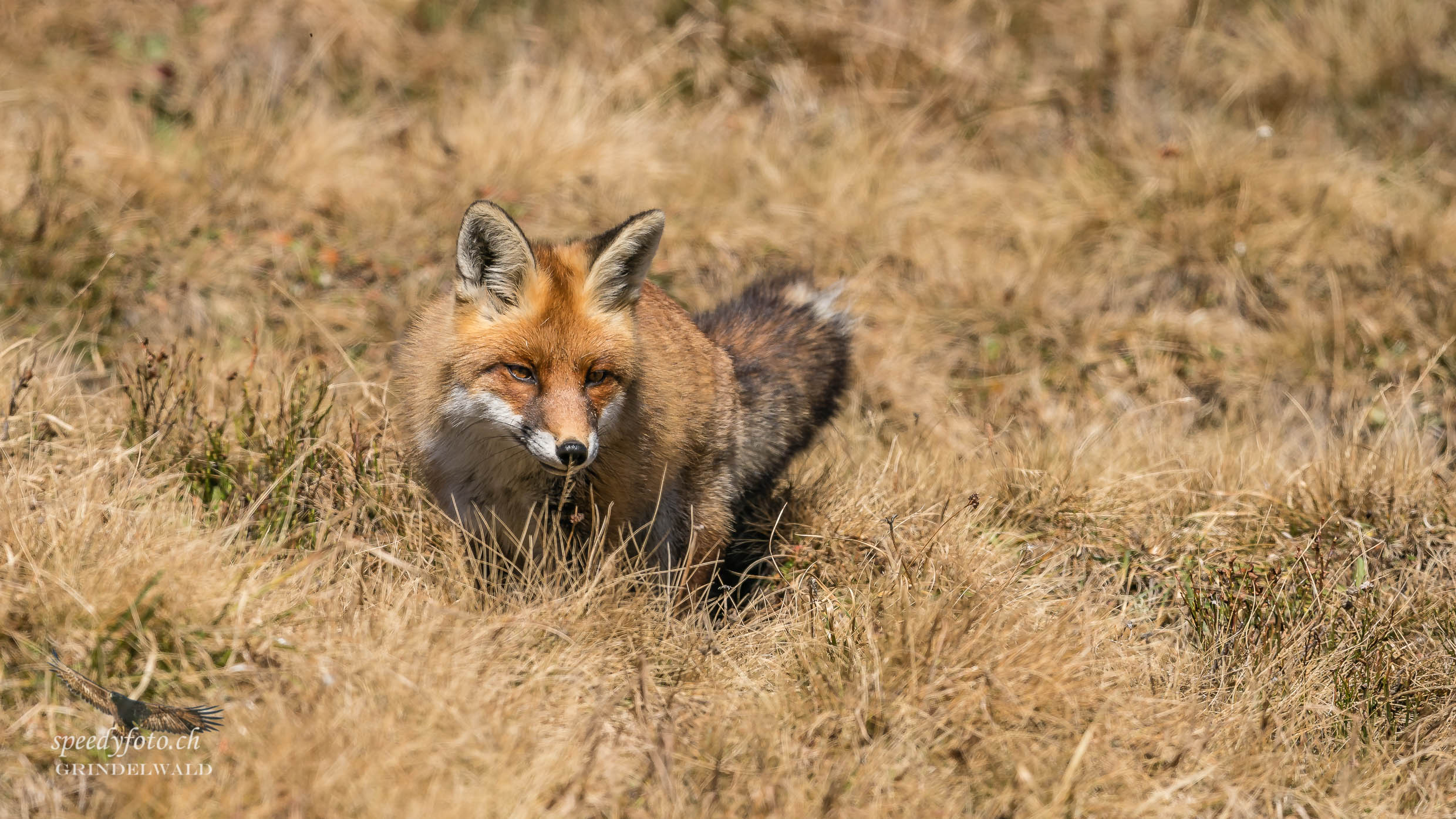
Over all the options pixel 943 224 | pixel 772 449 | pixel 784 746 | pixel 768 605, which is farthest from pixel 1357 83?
pixel 784 746

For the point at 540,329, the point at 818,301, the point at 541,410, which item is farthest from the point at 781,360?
the point at 541,410

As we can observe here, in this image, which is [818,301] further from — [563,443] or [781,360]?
[563,443]

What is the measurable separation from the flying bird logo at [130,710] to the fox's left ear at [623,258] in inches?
70.2

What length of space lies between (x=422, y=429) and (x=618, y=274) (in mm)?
888

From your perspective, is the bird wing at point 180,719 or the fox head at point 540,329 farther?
the fox head at point 540,329

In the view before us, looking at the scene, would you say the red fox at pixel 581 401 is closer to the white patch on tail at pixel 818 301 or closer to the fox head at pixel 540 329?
the fox head at pixel 540 329

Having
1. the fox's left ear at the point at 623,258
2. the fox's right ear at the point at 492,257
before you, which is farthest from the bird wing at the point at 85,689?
the fox's left ear at the point at 623,258

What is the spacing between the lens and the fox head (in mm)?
3678

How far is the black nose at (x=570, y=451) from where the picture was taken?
11.2 ft

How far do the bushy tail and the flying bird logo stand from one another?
2241mm

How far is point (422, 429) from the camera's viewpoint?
157 inches

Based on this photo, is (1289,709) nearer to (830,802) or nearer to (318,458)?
(830,802)

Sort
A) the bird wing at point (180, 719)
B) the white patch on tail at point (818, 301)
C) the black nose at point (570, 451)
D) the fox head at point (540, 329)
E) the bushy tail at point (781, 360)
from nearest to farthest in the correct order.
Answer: the bird wing at point (180, 719)
the black nose at point (570, 451)
the fox head at point (540, 329)
the bushy tail at point (781, 360)
the white patch on tail at point (818, 301)

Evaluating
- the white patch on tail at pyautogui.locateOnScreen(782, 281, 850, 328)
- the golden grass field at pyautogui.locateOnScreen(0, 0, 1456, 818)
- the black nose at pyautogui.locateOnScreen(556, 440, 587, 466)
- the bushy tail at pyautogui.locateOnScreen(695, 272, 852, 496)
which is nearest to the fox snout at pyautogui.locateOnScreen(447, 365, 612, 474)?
the black nose at pyautogui.locateOnScreen(556, 440, 587, 466)
